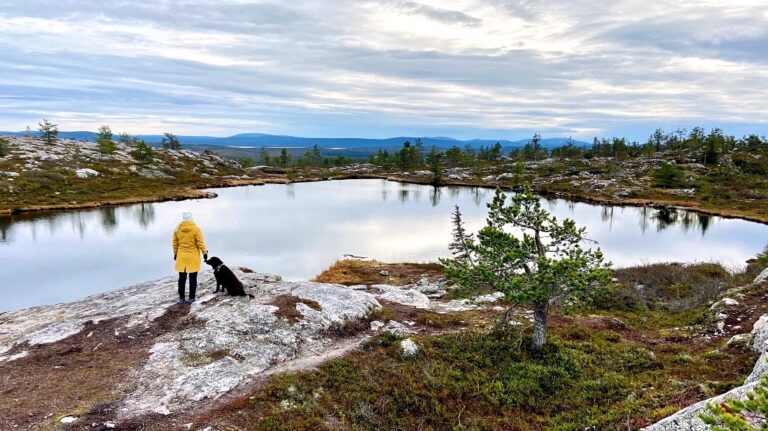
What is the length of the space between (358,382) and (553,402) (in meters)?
5.72

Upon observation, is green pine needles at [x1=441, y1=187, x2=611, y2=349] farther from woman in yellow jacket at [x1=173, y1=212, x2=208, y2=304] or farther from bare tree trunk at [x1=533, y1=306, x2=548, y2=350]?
woman in yellow jacket at [x1=173, y1=212, x2=208, y2=304]

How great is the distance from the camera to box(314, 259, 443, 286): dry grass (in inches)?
1368

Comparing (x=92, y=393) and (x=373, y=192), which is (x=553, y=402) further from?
(x=373, y=192)

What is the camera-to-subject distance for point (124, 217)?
225 feet

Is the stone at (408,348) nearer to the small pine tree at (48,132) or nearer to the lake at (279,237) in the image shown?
the lake at (279,237)

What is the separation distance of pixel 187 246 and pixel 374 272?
22170mm

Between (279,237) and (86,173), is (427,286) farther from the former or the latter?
(86,173)

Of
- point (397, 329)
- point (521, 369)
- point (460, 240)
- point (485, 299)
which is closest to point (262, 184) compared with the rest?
point (460, 240)

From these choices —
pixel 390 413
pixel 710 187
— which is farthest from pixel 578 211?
pixel 390 413

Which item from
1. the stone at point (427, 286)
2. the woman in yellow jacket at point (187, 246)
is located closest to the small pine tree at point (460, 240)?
the stone at point (427, 286)

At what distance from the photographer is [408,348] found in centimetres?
1503

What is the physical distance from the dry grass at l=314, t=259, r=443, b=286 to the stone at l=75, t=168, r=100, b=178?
298 feet

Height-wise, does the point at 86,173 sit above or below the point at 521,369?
above

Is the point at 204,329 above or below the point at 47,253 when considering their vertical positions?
above
